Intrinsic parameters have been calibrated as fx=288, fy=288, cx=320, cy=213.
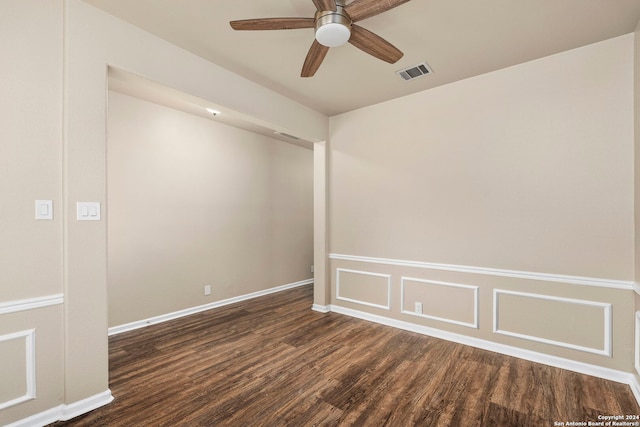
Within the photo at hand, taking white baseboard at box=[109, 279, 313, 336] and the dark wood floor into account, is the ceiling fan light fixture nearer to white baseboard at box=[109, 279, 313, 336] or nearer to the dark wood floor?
the dark wood floor

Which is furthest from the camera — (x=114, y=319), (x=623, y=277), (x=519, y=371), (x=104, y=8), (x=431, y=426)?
(x=114, y=319)

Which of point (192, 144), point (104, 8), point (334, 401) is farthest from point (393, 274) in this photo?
point (104, 8)

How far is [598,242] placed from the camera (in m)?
2.42

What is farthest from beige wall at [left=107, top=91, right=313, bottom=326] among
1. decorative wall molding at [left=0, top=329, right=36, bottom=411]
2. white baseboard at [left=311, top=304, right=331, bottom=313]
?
decorative wall molding at [left=0, top=329, right=36, bottom=411]

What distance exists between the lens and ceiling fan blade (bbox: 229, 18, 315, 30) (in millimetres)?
1798

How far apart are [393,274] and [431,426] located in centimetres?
185

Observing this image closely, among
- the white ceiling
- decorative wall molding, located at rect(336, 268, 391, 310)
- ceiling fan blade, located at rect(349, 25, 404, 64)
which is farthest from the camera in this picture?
decorative wall molding, located at rect(336, 268, 391, 310)

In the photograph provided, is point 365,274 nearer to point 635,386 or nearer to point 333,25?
point 635,386

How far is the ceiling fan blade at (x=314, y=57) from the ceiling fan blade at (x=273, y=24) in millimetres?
151

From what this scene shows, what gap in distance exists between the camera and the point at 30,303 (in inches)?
71.0

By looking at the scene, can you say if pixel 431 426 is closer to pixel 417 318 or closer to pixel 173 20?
pixel 417 318

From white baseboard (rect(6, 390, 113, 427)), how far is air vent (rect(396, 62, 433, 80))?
3.70 metres

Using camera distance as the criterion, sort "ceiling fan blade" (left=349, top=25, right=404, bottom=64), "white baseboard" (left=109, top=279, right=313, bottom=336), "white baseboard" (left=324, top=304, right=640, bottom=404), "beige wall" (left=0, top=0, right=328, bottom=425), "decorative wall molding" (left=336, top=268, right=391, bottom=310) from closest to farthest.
A: "beige wall" (left=0, top=0, right=328, bottom=425)
"ceiling fan blade" (left=349, top=25, right=404, bottom=64)
"white baseboard" (left=324, top=304, right=640, bottom=404)
"white baseboard" (left=109, top=279, right=313, bottom=336)
"decorative wall molding" (left=336, top=268, right=391, bottom=310)

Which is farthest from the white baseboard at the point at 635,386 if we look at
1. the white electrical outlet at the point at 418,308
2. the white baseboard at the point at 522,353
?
the white electrical outlet at the point at 418,308
